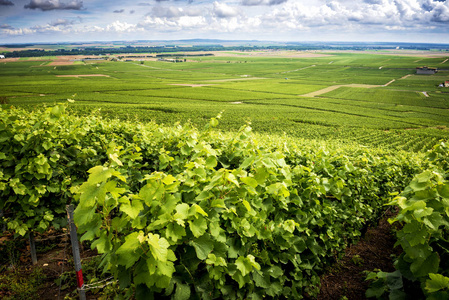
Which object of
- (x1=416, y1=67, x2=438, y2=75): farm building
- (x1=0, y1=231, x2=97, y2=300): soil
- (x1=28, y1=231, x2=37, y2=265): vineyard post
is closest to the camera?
(x1=0, y1=231, x2=97, y2=300): soil

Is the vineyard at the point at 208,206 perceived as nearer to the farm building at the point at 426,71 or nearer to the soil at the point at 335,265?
the soil at the point at 335,265

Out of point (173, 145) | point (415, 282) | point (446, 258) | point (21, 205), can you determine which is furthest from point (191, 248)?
A: point (21, 205)

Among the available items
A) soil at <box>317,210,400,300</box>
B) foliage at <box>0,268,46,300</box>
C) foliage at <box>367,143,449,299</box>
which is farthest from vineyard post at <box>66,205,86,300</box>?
foliage at <box>367,143,449,299</box>

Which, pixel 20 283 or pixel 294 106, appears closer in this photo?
pixel 20 283

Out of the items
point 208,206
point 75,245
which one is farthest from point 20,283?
point 208,206

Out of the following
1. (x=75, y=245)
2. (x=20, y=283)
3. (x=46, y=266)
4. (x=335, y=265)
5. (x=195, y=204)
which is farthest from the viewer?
(x=46, y=266)

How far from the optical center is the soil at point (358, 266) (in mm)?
4680

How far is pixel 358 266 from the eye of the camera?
218 inches

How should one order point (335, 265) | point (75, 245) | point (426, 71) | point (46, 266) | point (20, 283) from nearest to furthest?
point (75, 245), point (20, 283), point (335, 265), point (46, 266), point (426, 71)

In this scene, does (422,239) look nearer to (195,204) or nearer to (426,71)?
(195,204)

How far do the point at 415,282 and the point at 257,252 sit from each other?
1.83 m

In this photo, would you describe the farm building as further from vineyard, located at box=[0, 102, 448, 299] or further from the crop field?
vineyard, located at box=[0, 102, 448, 299]

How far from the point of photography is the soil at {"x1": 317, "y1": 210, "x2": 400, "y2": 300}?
15.4 feet

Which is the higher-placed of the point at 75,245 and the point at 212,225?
the point at 212,225
